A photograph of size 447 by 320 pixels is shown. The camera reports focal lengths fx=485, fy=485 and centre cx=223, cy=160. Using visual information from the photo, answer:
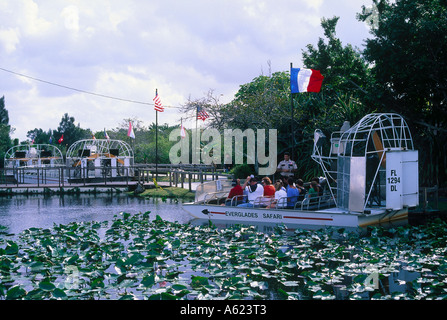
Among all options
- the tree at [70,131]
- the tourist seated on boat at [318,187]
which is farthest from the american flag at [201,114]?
the tree at [70,131]

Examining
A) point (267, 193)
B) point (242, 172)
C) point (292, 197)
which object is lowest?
point (292, 197)

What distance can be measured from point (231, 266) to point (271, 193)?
26.7 ft

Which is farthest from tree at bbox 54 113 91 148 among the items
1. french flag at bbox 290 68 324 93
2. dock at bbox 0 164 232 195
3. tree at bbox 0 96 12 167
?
french flag at bbox 290 68 324 93

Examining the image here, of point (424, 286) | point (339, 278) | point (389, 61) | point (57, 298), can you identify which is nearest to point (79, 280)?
point (57, 298)

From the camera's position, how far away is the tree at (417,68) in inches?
874

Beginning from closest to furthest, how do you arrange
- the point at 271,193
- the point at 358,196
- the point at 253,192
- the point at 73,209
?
the point at 358,196
the point at 271,193
the point at 253,192
the point at 73,209

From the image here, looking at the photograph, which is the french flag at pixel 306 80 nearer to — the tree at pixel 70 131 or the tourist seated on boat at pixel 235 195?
the tourist seated on boat at pixel 235 195

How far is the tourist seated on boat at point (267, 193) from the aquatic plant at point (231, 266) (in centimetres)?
228

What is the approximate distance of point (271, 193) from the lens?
1853 cm

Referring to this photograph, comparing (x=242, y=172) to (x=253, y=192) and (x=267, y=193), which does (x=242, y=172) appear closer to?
(x=253, y=192)

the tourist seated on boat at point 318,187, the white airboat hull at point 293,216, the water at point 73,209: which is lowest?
the water at point 73,209

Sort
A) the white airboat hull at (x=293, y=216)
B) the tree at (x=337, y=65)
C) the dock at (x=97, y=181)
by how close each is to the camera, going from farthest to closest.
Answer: the dock at (x=97, y=181) → the tree at (x=337, y=65) → the white airboat hull at (x=293, y=216)

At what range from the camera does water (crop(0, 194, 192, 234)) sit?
2104 cm

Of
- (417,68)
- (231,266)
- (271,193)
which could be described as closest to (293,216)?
(271,193)
